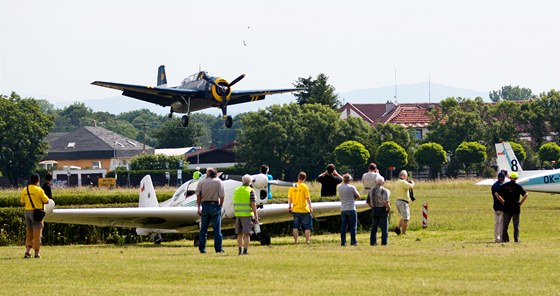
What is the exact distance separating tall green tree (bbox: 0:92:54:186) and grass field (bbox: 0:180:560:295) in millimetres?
87104

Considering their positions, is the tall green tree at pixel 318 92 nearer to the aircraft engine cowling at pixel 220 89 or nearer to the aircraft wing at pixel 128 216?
the aircraft engine cowling at pixel 220 89

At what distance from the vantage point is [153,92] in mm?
55000

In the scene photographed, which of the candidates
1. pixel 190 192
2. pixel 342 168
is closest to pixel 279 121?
pixel 342 168

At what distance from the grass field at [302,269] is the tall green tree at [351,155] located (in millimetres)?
67941

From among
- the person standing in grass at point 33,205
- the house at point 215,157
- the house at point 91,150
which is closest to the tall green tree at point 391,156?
the house at point 215,157

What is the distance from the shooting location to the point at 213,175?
73.7 ft

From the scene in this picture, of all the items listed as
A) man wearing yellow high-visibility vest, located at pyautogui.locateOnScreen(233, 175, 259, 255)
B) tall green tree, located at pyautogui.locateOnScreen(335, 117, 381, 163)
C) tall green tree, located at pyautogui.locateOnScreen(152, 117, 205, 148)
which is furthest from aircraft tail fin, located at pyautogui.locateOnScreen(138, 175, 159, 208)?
tall green tree, located at pyautogui.locateOnScreen(152, 117, 205, 148)

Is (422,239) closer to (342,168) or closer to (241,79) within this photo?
(241,79)

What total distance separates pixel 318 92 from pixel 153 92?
73552 mm

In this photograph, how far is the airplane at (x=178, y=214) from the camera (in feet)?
84.4

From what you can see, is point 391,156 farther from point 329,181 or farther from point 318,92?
point 329,181

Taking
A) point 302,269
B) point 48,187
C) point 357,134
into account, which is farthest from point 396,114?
point 302,269

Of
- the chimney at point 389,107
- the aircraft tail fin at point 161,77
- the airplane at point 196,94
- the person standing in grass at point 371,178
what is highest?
the chimney at point 389,107

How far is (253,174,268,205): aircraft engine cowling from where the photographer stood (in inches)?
984
